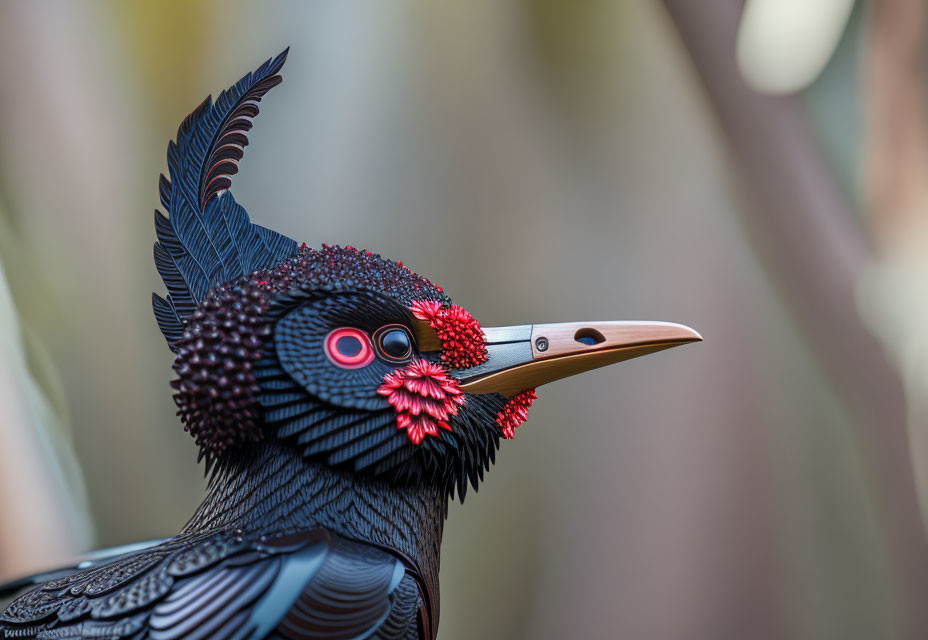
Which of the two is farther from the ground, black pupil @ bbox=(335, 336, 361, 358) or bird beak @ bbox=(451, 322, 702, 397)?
black pupil @ bbox=(335, 336, 361, 358)

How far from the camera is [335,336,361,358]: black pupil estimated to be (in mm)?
955

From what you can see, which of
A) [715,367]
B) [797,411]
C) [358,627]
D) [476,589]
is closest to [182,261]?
[358,627]

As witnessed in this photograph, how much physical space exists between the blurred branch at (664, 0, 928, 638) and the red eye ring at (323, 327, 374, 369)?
1.06 m

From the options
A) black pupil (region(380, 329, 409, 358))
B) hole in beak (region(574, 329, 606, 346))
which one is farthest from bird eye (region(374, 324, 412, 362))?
hole in beak (region(574, 329, 606, 346))

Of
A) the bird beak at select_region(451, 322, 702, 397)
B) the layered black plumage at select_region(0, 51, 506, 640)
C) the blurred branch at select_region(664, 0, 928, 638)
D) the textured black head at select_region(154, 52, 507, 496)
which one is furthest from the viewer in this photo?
the blurred branch at select_region(664, 0, 928, 638)

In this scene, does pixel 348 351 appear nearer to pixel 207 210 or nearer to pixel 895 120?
pixel 207 210

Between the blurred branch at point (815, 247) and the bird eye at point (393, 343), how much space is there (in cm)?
101

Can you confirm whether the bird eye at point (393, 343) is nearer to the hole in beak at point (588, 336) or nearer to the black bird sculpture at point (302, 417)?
the black bird sculpture at point (302, 417)

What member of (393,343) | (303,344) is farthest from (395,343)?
(303,344)

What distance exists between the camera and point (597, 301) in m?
1.75

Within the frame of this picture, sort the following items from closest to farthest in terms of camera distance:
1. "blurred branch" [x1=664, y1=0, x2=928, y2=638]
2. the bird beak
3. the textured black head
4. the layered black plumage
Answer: the layered black plumage → the textured black head → the bird beak → "blurred branch" [x1=664, y1=0, x2=928, y2=638]

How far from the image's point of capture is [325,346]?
947mm

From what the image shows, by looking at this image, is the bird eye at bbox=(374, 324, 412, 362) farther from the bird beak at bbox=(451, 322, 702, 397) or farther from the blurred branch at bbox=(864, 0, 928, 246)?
the blurred branch at bbox=(864, 0, 928, 246)

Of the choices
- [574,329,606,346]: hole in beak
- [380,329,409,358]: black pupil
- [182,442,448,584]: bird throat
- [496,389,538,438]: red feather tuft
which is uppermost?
[380,329,409,358]: black pupil
